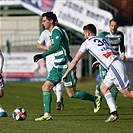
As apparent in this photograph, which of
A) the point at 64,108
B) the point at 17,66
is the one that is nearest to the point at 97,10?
the point at 17,66

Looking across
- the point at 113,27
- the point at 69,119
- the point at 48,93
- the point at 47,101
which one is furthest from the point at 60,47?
the point at 113,27

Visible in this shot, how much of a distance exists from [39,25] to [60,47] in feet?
65.7

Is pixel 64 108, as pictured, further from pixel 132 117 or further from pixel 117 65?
pixel 117 65

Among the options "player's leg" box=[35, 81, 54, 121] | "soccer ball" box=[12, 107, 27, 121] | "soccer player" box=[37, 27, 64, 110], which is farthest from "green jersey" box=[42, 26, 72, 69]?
"soccer player" box=[37, 27, 64, 110]

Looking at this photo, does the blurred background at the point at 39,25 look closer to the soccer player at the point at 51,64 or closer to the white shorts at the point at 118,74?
the soccer player at the point at 51,64

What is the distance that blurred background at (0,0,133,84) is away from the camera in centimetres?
3041

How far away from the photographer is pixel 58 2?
31.5m

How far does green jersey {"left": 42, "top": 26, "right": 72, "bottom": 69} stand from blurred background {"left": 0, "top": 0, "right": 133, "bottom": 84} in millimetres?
14729

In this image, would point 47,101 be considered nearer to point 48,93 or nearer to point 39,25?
point 48,93

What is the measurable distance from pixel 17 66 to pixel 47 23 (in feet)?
56.3

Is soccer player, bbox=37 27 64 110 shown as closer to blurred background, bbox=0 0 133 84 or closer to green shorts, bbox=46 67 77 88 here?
green shorts, bbox=46 67 77 88

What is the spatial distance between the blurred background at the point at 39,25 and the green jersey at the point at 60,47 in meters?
14.7

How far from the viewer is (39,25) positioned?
34094 millimetres

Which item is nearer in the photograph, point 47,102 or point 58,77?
point 47,102
